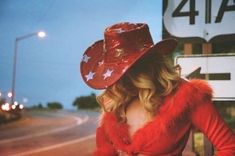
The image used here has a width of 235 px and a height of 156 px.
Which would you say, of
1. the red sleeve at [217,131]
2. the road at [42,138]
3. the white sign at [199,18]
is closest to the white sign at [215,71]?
the white sign at [199,18]

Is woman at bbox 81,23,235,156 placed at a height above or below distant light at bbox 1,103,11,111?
above

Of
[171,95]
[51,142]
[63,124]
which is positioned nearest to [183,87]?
[171,95]

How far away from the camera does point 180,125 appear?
150 cm

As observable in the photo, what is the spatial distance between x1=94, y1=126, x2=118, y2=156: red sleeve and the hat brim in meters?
0.20

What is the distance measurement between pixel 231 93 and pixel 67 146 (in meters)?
5.75

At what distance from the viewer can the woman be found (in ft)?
4.83

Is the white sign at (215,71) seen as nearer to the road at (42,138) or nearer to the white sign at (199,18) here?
the white sign at (199,18)

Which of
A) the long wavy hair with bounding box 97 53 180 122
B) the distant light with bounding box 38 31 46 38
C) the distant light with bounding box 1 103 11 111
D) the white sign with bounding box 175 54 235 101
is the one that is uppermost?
the long wavy hair with bounding box 97 53 180 122

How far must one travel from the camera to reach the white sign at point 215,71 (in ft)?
7.68

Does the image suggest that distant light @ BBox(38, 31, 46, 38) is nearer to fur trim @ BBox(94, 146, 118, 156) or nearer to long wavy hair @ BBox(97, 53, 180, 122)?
fur trim @ BBox(94, 146, 118, 156)

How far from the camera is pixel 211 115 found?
144 cm

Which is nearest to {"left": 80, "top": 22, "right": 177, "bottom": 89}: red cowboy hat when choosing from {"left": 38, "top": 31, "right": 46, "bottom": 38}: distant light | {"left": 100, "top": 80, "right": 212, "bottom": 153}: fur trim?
{"left": 100, "top": 80, "right": 212, "bottom": 153}: fur trim

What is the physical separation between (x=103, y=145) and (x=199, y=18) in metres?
1.02

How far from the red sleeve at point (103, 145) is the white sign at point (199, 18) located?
913mm
